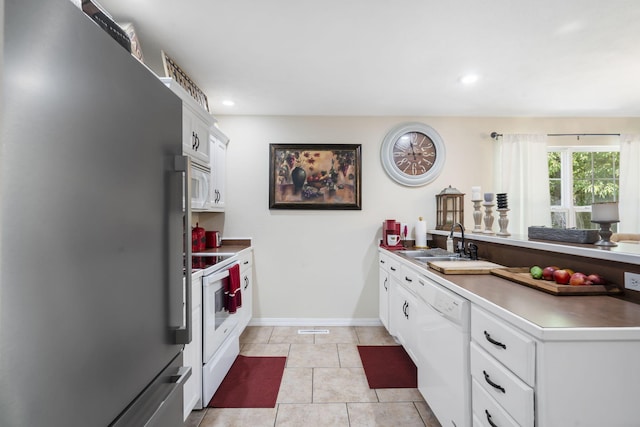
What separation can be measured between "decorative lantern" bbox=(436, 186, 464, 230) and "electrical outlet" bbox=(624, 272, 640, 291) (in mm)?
1948

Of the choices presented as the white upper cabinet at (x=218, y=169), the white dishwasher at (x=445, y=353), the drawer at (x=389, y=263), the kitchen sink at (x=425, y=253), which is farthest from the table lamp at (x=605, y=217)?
the white upper cabinet at (x=218, y=169)

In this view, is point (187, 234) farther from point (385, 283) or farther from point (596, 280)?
point (385, 283)

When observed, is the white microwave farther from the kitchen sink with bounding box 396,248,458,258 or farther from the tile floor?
the kitchen sink with bounding box 396,248,458,258

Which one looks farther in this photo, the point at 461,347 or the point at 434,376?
the point at 434,376

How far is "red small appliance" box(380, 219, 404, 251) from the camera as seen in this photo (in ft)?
10.7

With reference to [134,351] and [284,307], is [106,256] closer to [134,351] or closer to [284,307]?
[134,351]

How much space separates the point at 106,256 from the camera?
63cm

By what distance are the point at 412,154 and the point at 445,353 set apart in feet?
8.06

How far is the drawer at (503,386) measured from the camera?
959 mm

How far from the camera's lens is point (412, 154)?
3479 millimetres

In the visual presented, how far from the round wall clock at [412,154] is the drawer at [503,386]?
7.96 ft

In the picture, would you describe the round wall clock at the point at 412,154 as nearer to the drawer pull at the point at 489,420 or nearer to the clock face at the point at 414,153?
the clock face at the point at 414,153

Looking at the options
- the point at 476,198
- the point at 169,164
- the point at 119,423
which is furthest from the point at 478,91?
the point at 119,423

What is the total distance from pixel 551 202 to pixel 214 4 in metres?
4.04
